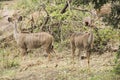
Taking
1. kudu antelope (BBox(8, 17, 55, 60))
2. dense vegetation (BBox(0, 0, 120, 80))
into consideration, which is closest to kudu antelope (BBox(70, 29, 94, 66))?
kudu antelope (BBox(8, 17, 55, 60))

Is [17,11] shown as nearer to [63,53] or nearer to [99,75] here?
[63,53]

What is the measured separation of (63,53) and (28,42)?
1568 millimetres

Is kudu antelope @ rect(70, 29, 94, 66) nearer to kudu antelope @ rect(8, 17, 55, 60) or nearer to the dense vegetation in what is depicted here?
kudu antelope @ rect(8, 17, 55, 60)

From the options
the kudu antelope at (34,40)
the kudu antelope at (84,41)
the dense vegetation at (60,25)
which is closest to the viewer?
the kudu antelope at (84,41)

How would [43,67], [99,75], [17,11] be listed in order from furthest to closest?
[17,11]
[43,67]
[99,75]

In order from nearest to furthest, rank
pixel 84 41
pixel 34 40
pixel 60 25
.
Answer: pixel 84 41 → pixel 34 40 → pixel 60 25

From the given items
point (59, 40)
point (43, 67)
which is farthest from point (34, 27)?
point (43, 67)

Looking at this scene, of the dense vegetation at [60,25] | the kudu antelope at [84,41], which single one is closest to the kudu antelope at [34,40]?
the dense vegetation at [60,25]

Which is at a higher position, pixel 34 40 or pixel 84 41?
pixel 84 41

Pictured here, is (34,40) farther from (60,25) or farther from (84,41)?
(84,41)

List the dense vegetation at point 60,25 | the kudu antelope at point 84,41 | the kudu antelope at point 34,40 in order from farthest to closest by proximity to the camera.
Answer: the dense vegetation at point 60,25, the kudu antelope at point 34,40, the kudu antelope at point 84,41

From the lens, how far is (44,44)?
524 inches

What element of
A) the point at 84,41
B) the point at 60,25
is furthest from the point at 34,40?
the point at 84,41

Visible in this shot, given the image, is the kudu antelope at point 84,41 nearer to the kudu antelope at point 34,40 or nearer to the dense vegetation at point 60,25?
the kudu antelope at point 34,40
